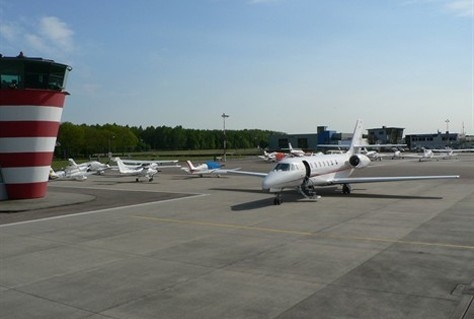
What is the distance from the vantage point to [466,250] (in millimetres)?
14055

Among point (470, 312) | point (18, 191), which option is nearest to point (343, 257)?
point (470, 312)

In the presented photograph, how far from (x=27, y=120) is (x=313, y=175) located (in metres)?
18.5

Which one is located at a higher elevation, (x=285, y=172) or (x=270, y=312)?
(x=285, y=172)

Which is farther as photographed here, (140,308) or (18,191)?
(18,191)

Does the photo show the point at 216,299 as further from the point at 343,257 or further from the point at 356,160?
the point at 356,160

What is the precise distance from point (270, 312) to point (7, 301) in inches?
233

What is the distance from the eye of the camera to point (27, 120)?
29000 mm

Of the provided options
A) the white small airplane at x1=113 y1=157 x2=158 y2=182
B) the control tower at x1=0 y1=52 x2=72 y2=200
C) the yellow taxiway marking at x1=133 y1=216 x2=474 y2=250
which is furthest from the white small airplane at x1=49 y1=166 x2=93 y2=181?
the yellow taxiway marking at x1=133 y1=216 x2=474 y2=250

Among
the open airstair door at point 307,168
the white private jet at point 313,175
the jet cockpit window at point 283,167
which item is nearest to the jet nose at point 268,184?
the white private jet at point 313,175

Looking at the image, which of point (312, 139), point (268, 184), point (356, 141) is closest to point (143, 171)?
point (356, 141)

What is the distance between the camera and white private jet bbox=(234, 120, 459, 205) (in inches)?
1022

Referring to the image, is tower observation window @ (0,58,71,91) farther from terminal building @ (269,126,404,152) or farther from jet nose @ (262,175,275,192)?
terminal building @ (269,126,404,152)

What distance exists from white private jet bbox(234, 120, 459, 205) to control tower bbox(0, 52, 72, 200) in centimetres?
1478

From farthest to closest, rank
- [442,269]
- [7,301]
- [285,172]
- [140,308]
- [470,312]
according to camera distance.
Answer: [285,172]
[442,269]
[7,301]
[140,308]
[470,312]
